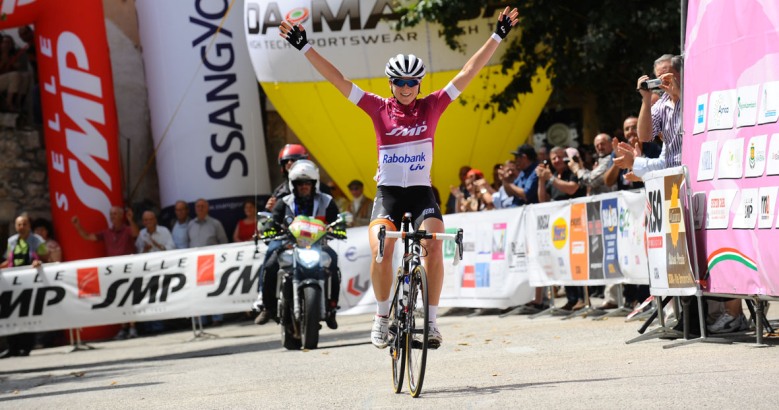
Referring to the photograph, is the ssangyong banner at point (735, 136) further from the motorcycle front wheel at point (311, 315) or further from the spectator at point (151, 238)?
the spectator at point (151, 238)

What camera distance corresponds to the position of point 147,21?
80.6 feet

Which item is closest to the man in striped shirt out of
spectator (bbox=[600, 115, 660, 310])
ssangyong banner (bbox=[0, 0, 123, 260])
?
spectator (bbox=[600, 115, 660, 310])

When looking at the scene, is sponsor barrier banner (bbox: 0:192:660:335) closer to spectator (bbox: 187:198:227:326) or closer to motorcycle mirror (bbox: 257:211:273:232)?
spectator (bbox: 187:198:227:326)

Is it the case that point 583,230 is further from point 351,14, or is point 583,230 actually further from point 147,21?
point 147,21

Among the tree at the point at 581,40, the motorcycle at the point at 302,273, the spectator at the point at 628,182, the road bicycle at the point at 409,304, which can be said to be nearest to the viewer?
the road bicycle at the point at 409,304

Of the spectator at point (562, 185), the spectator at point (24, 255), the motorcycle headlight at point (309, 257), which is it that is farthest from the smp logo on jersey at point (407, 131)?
the spectator at point (24, 255)

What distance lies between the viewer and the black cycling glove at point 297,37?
29.5 ft

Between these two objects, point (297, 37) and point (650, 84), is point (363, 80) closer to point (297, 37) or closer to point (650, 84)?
point (650, 84)

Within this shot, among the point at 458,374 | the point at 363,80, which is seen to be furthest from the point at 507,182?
the point at 458,374

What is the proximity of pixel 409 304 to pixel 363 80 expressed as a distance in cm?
1239

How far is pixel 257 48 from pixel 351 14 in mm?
1958

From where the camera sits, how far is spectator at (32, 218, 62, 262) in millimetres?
Answer: 21008

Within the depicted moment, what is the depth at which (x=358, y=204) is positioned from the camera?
20.9 m

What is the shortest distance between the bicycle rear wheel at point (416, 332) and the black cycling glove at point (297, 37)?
67.9 inches
